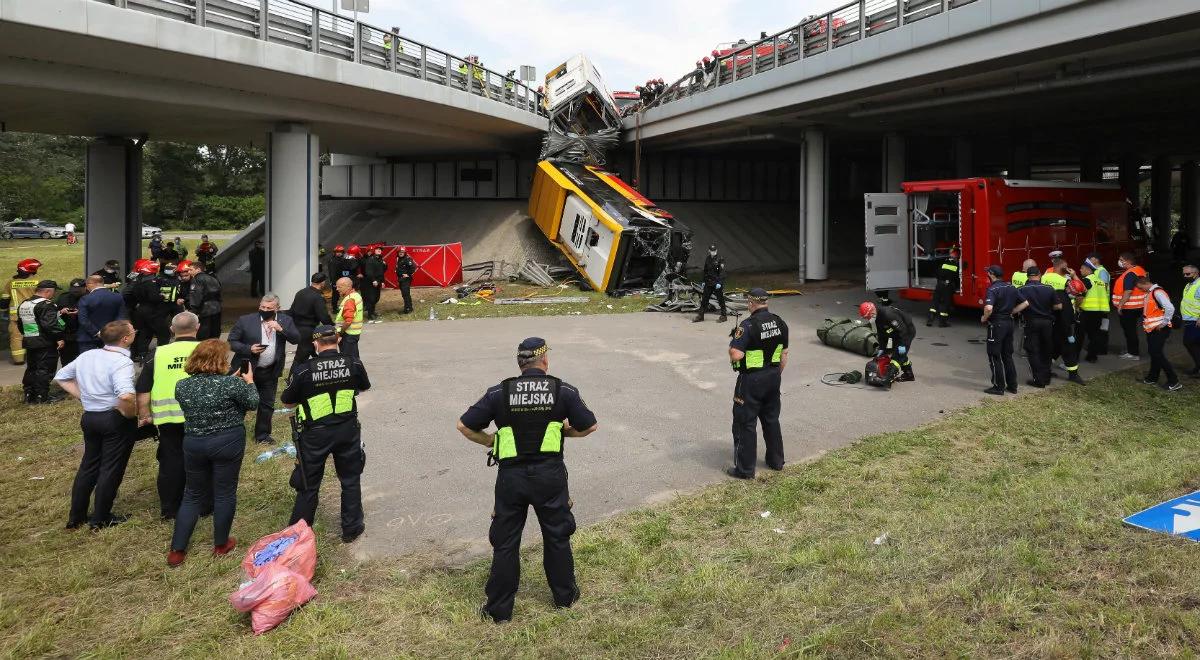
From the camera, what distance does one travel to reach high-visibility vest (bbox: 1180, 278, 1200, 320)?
1023 cm

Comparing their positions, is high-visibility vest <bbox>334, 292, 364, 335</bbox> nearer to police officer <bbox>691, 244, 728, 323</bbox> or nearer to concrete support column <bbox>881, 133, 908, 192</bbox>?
police officer <bbox>691, 244, 728, 323</bbox>

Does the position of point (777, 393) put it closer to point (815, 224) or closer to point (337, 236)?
point (815, 224)

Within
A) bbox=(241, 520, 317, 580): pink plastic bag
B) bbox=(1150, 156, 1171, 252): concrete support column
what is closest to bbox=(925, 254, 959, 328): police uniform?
bbox=(241, 520, 317, 580): pink plastic bag

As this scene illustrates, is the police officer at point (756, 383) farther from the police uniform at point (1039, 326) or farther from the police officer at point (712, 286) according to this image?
the police officer at point (712, 286)

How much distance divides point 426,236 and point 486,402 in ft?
81.5

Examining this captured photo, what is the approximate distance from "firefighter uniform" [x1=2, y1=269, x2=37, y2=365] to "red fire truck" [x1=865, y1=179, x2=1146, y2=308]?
15029 mm

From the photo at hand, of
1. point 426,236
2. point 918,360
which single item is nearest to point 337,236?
point 426,236

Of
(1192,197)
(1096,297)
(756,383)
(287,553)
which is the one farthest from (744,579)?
(1192,197)

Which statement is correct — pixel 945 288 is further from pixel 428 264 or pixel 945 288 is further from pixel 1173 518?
pixel 428 264

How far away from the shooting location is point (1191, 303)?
1029 centimetres

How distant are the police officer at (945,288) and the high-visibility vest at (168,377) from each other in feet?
43.4

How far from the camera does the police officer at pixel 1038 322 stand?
10.1 metres

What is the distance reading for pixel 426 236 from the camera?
28.4 meters

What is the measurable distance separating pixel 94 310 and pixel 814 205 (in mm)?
20180
